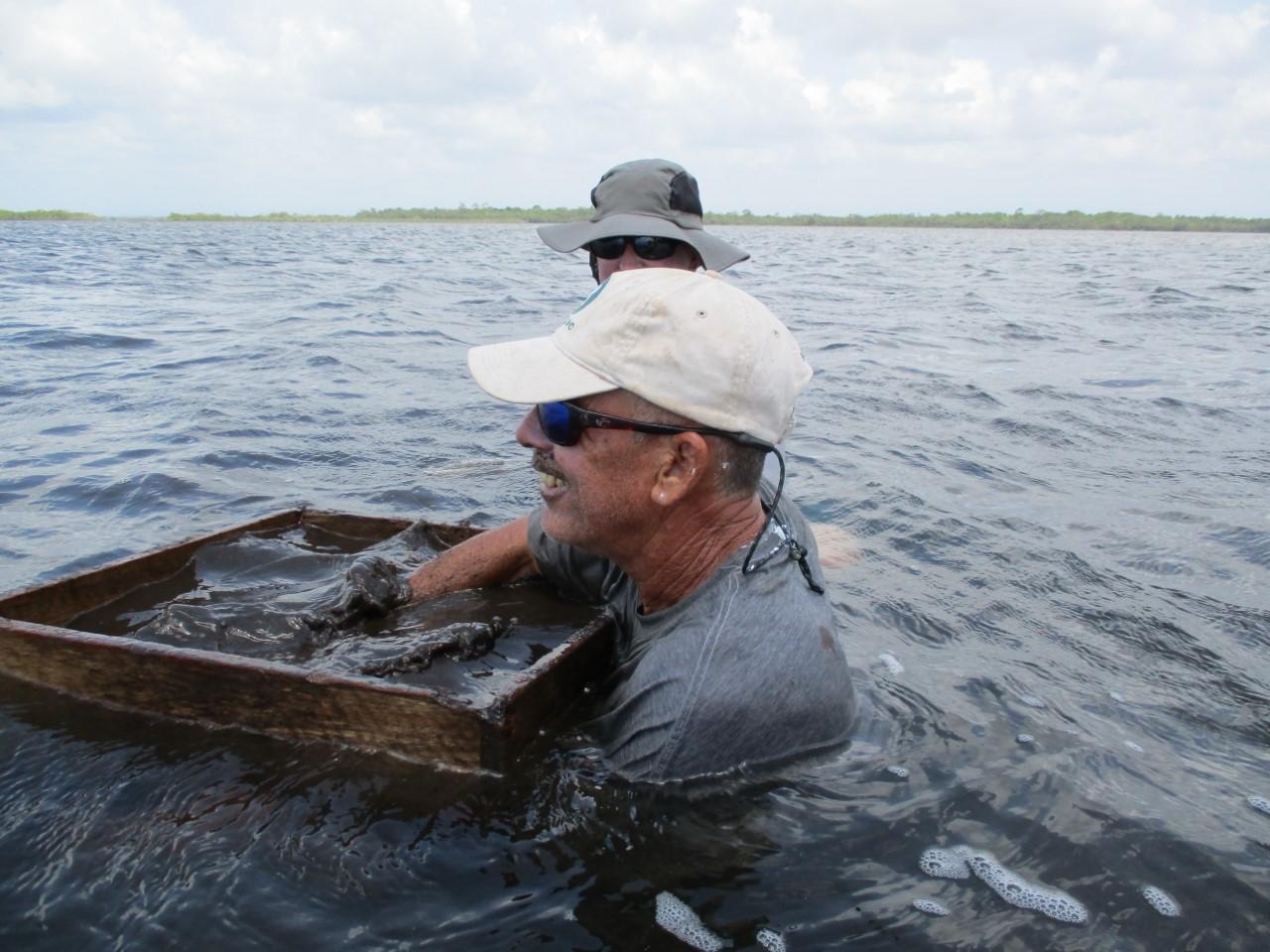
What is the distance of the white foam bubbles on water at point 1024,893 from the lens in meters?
2.70

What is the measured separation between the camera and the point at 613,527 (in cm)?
283

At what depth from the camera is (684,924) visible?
2.57m

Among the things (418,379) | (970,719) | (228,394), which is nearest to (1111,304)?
(418,379)

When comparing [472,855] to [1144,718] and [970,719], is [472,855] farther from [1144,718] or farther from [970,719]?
[1144,718]

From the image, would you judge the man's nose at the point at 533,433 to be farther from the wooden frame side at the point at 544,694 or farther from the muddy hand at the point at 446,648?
the muddy hand at the point at 446,648

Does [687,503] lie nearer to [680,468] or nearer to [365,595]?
[680,468]

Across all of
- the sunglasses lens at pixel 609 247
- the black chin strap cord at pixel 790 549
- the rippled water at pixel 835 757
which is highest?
the sunglasses lens at pixel 609 247

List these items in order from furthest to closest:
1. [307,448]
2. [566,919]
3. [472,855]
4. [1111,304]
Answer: [1111,304]
[307,448]
[472,855]
[566,919]

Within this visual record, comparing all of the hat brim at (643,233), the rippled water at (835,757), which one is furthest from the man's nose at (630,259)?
the rippled water at (835,757)

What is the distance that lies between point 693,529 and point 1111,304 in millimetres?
20131

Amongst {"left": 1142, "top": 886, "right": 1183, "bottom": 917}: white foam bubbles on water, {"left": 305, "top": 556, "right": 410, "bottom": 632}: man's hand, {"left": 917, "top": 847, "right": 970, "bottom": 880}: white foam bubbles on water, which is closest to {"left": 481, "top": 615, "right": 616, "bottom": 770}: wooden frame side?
{"left": 305, "top": 556, "right": 410, "bottom": 632}: man's hand

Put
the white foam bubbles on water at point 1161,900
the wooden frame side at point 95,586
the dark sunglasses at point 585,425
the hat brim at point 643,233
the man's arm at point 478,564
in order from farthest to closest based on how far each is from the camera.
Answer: the hat brim at point 643,233 < the man's arm at point 478,564 < the wooden frame side at point 95,586 < the white foam bubbles on water at point 1161,900 < the dark sunglasses at point 585,425

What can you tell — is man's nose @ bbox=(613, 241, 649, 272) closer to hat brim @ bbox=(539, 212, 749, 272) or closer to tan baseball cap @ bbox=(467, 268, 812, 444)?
hat brim @ bbox=(539, 212, 749, 272)

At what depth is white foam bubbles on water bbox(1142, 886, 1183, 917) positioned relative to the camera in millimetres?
2740
